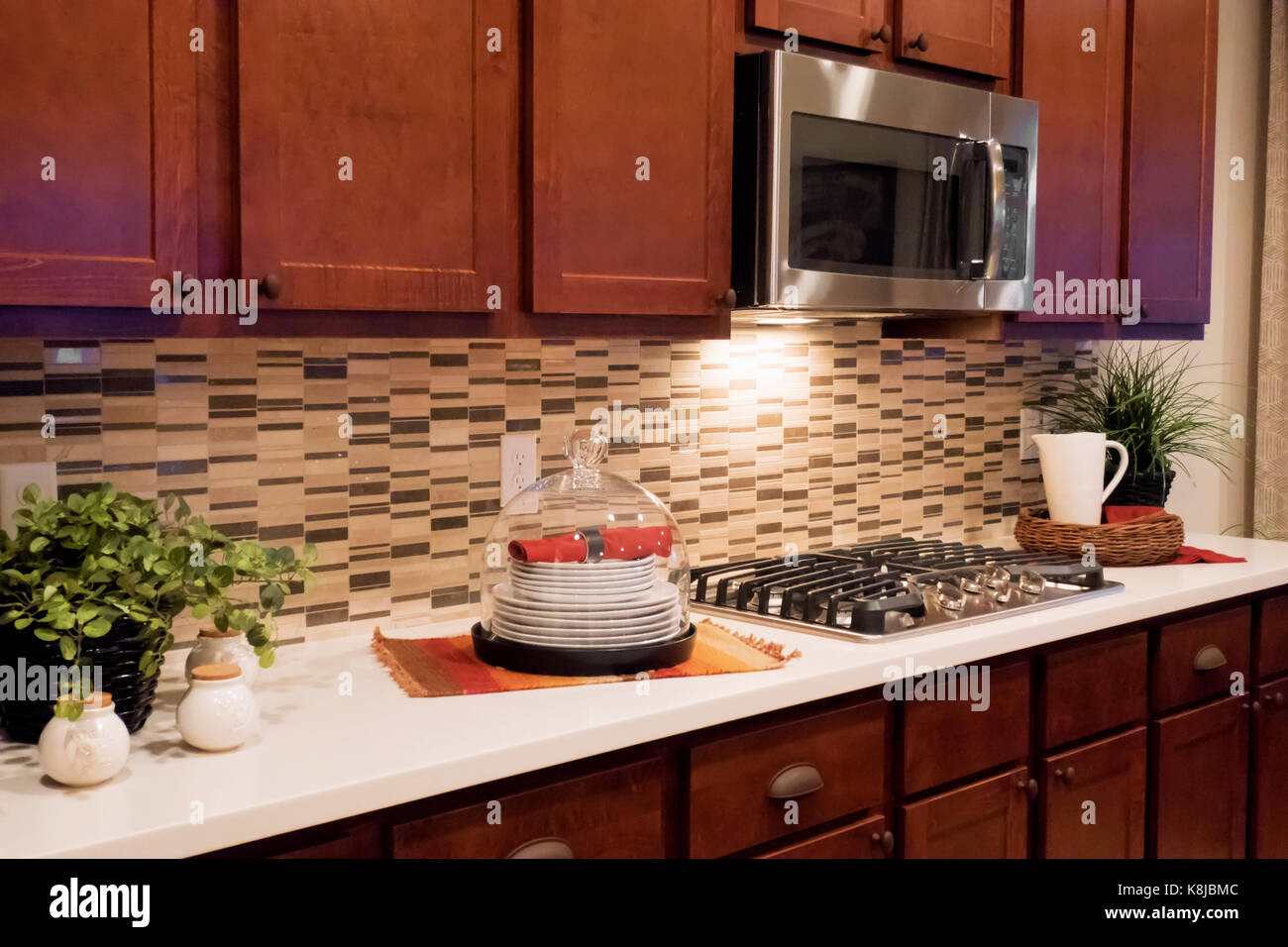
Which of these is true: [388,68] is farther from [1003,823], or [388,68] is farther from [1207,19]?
[1207,19]

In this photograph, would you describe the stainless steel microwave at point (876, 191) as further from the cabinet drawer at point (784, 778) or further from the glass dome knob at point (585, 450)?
the cabinet drawer at point (784, 778)

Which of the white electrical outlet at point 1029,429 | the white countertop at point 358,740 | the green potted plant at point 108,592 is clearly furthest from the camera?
the white electrical outlet at point 1029,429

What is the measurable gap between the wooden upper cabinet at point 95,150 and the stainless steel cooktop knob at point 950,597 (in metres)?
1.39

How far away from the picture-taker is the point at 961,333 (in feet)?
8.57

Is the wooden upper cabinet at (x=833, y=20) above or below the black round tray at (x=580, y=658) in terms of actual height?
above

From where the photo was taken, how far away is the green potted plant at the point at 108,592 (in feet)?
4.47

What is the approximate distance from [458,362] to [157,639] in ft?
2.74

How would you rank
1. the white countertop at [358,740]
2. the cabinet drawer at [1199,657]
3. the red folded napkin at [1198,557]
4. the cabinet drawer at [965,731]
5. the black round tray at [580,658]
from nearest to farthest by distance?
1. the white countertop at [358,740]
2. the black round tray at [580,658]
3. the cabinet drawer at [965,731]
4. the cabinet drawer at [1199,657]
5. the red folded napkin at [1198,557]

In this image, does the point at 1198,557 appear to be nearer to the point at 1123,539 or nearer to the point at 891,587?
the point at 1123,539

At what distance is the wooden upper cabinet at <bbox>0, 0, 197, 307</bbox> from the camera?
137 centimetres

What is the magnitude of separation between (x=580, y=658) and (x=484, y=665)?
16 centimetres

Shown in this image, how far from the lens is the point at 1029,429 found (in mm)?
3234

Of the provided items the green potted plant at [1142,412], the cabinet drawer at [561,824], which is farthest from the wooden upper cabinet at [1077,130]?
the cabinet drawer at [561,824]
